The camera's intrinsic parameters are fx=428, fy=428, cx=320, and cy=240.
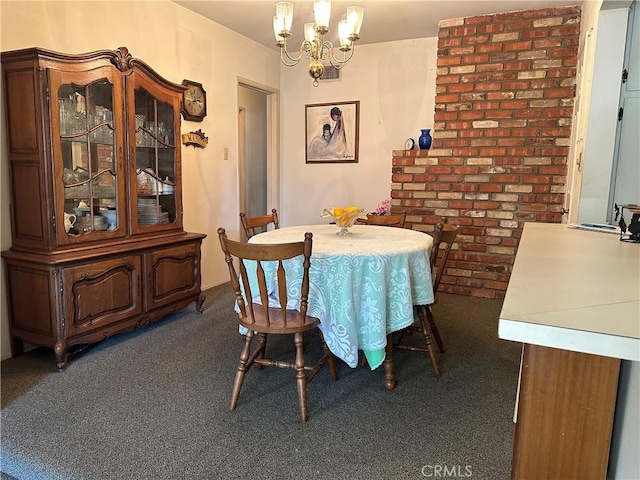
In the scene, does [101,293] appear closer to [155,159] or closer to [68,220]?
[68,220]

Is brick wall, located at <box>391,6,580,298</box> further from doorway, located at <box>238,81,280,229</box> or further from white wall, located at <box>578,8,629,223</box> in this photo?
doorway, located at <box>238,81,280,229</box>

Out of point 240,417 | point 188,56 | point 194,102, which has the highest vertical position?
point 188,56

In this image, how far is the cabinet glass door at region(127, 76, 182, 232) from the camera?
2.87 metres

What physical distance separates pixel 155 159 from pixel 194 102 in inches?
35.9

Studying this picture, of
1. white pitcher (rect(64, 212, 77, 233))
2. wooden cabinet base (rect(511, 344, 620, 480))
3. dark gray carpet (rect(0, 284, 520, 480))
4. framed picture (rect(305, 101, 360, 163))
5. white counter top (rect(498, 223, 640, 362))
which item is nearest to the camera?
white counter top (rect(498, 223, 640, 362))

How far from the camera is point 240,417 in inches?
75.7

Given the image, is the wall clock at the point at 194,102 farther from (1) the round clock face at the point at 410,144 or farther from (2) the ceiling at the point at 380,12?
(1) the round clock face at the point at 410,144

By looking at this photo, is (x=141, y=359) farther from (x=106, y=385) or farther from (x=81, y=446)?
(x=81, y=446)

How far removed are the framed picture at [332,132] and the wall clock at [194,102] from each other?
1.39 meters

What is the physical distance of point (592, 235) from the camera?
2025 mm

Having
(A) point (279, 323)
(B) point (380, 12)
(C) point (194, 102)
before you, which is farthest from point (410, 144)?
(A) point (279, 323)

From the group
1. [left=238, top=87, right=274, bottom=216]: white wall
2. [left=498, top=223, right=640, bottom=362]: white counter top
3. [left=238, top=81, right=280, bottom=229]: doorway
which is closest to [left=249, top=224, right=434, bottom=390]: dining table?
[left=498, top=223, right=640, bottom=362]: white counter top

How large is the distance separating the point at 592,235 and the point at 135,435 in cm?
224

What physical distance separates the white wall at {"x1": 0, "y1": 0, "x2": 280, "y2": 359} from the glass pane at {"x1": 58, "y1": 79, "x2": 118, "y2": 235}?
379 millimetres
